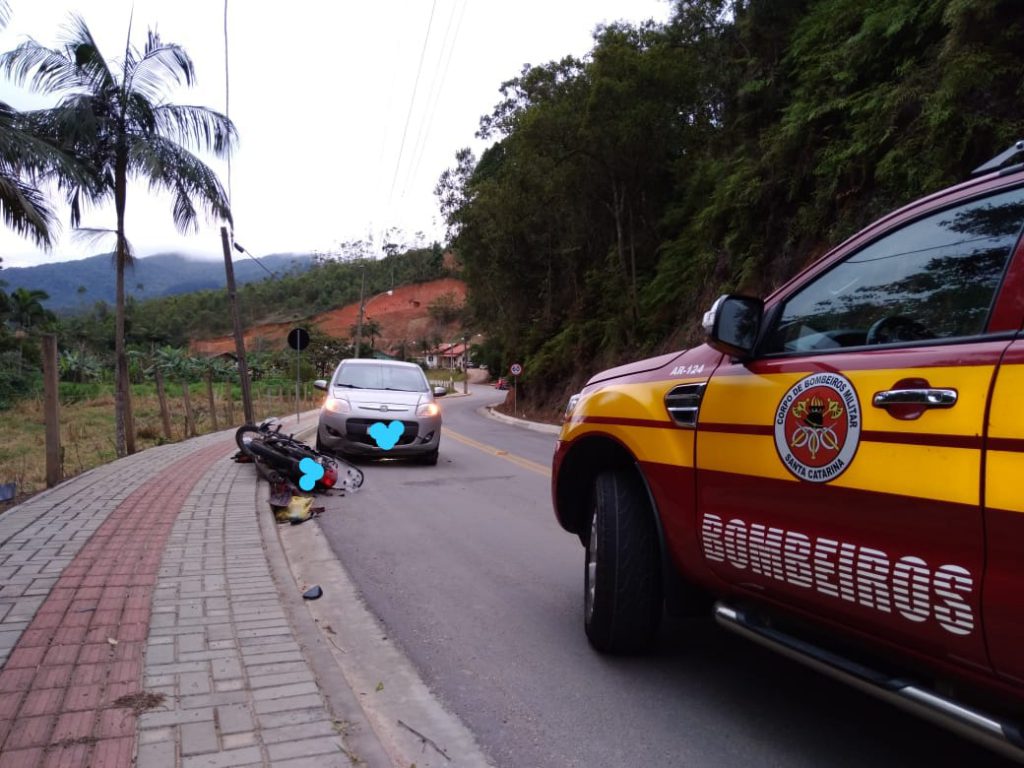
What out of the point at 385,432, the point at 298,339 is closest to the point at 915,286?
the point at 385,432

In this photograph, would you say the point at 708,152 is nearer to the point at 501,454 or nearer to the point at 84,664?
A: the point at 501,454

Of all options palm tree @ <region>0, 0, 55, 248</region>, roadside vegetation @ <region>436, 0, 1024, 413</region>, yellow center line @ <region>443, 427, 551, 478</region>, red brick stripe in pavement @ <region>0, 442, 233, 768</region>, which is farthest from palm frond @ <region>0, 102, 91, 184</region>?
roadside vegetation @ <region>436, 0, 1024, 413</region>

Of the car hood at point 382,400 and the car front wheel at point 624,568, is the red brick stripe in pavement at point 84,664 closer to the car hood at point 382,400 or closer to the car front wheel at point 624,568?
the car front wheel at point 624,568

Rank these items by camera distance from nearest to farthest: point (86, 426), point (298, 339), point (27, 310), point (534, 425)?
point (298, 339) < point (86, 426) < point (534, 425) < point (27, 310)

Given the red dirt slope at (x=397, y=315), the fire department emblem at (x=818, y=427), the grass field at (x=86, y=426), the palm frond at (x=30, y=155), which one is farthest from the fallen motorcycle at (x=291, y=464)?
the red dirt slope at (x=397, y=315)

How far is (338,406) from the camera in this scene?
11.4 meters

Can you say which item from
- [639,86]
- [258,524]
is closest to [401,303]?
[639,86]

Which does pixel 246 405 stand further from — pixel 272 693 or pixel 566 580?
pixel 272 693

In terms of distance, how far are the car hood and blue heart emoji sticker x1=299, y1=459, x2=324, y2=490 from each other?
237cm

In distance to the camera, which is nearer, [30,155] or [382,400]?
[30,155]

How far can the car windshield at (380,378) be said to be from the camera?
1245 centimetres

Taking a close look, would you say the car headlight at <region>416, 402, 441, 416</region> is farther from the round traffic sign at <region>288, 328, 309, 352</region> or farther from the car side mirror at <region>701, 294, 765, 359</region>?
the round traffic sign at <region>288, 328, 309, 352</region>

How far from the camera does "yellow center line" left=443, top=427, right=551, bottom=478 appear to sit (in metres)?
12.1

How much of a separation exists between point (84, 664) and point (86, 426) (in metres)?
20.9
